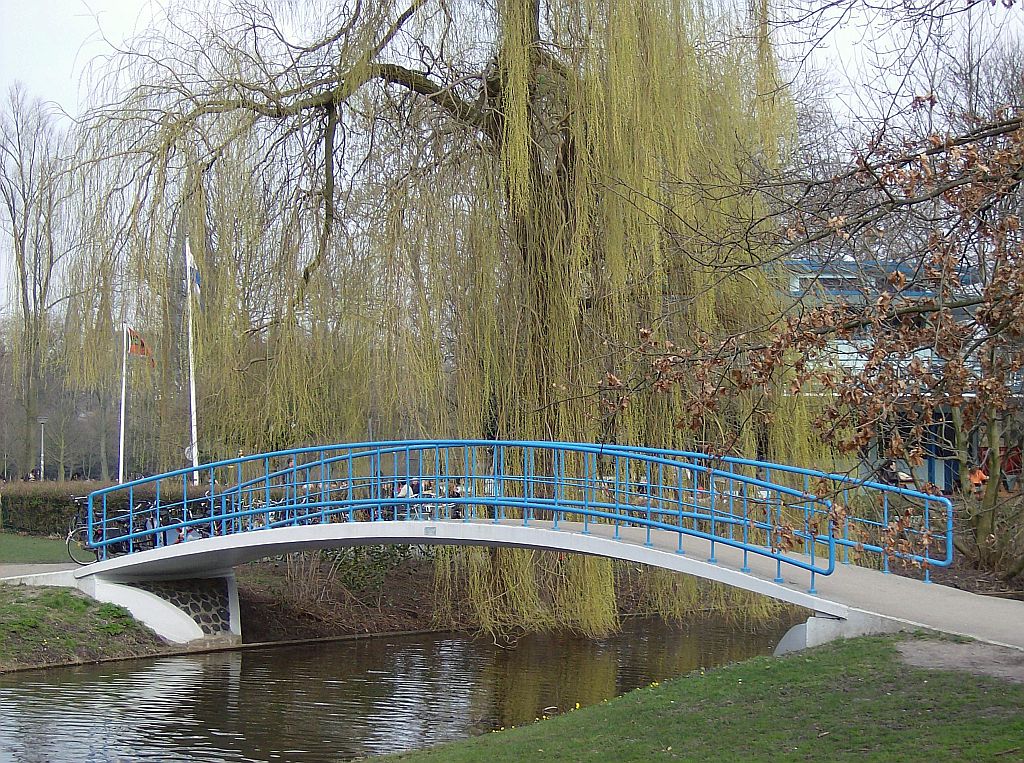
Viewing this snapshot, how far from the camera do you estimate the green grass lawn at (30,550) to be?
20.2 metres

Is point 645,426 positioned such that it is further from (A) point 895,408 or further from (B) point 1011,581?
(A) point 895,408

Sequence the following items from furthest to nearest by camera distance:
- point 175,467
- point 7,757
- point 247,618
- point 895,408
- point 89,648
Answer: point 175,467
point 247,618
point 89,648
point 7,757
point 895,408

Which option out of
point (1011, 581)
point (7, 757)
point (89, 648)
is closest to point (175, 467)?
point (89, 648)

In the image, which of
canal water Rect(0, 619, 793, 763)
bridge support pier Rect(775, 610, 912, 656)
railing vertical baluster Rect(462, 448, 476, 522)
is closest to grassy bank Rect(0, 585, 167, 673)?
canal water Rect(0, 619, 793, 763)

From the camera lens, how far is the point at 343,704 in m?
12.8

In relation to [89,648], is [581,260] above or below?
above

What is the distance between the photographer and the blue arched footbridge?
10.6 meters

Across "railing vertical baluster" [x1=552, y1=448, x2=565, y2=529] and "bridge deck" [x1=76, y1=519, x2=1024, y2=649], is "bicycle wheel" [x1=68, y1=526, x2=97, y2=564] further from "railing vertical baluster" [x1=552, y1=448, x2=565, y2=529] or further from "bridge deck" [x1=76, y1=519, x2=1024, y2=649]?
"railing vertical baluster" [x1=552, y1=448, x2=565, y2=529]

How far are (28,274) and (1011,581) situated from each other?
48.9 feet

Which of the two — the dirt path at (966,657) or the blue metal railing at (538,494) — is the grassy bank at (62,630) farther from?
the dirt path at (966,657)

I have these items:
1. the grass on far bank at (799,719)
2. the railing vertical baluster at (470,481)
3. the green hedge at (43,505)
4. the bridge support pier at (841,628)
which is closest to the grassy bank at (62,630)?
the railing vertical baluster at (470,481)

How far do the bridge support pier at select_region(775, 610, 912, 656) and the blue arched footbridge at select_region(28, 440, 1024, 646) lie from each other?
1 cm

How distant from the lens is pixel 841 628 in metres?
10.3

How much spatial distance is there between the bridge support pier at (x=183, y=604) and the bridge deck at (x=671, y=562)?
0.91ft
